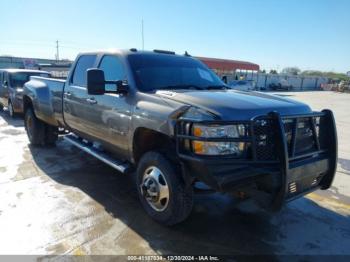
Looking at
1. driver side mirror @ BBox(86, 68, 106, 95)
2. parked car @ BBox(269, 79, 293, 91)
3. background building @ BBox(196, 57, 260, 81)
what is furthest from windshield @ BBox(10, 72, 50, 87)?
parked car @ BBox(269, 79, 293, 91)

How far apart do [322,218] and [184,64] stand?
282cm

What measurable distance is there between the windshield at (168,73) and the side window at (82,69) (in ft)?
3.91

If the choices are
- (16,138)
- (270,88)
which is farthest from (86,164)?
(270,88)

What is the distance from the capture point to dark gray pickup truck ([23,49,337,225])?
2.79 metres

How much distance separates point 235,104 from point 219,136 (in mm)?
447

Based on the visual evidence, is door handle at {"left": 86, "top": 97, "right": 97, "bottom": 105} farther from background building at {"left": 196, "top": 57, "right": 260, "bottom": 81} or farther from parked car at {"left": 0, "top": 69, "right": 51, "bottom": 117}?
background building at {"left": 196, "top": 57, "right": 260, "bottom": 81}

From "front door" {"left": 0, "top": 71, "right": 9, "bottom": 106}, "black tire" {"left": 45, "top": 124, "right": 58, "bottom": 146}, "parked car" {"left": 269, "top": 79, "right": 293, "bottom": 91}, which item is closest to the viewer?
"black tire" {"left": 45, "top": 124, "right": 58, "bottom": 146}

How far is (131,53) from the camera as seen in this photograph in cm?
421

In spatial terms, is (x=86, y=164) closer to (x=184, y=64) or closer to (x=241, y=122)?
(x=184, y=64)

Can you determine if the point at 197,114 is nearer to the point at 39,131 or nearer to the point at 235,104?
the point at 235,104

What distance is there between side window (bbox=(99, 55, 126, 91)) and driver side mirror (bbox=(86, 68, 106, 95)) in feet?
1.60

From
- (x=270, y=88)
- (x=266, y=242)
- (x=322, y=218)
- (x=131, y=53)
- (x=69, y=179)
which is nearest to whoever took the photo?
(x=266, y=242)

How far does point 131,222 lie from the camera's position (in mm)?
3650

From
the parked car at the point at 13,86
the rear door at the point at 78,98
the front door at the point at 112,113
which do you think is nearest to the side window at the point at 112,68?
the front door at the point at 112,113
